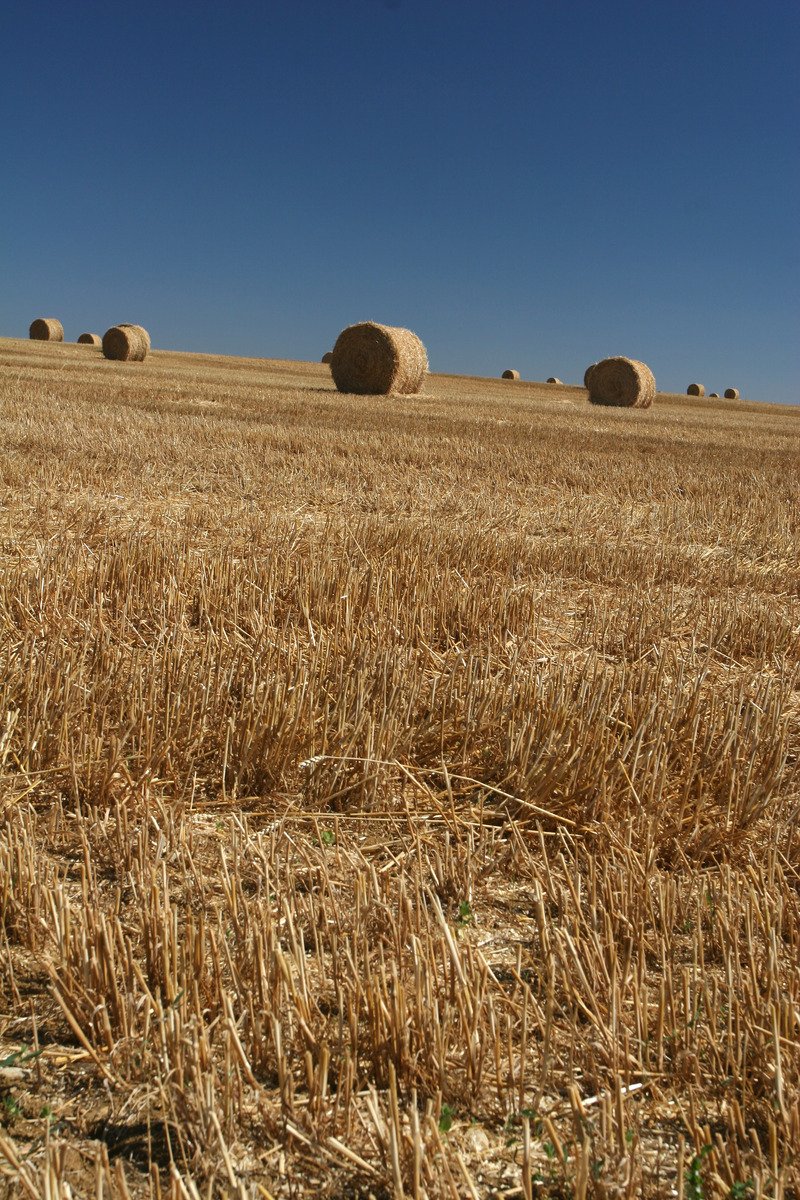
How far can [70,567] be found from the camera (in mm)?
4469

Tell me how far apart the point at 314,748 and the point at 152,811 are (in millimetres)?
500

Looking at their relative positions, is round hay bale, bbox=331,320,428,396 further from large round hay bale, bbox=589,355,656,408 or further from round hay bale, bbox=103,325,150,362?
round hay bale, bbox=103,325,150,362

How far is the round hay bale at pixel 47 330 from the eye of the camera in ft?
144

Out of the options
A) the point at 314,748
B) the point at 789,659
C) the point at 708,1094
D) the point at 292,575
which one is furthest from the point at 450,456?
the point at 708,1094

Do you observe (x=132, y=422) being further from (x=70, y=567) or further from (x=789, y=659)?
(x=789, y=659)

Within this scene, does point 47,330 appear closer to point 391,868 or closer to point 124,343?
point 124,343

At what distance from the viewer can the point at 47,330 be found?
144ft

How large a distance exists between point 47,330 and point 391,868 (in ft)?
154

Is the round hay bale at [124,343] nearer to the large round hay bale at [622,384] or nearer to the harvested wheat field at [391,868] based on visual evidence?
the large round hay bale at [622,384]

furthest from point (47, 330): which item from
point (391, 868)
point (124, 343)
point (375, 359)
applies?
Result: point (391, 868)

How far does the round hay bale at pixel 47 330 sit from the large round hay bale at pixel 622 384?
26.4m

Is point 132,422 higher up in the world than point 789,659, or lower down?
higher up

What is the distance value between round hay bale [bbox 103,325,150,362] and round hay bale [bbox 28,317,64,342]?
36.4ft

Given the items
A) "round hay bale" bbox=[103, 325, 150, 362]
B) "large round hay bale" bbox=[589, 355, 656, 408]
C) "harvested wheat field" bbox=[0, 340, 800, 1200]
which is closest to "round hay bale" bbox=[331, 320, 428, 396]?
"large round hay bale" bbox=[589, 355, 656, 408]
